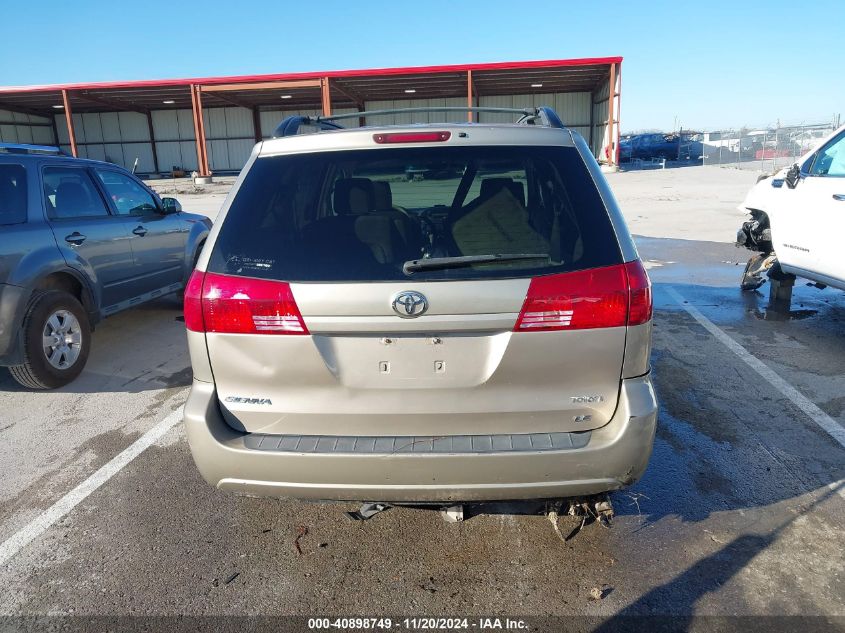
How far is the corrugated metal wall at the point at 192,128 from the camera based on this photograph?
Result: 4034 cm

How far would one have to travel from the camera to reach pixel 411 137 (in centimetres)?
254

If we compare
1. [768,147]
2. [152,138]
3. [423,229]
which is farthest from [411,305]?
[152,138]

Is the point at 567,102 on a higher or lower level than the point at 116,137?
higher

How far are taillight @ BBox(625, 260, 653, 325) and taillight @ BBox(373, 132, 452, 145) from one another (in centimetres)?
90

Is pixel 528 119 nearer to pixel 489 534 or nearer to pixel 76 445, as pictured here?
pixel 489 534

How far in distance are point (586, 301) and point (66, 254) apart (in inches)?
178

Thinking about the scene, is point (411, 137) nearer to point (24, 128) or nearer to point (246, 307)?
point (246, 307)

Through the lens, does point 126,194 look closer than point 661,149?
Yes

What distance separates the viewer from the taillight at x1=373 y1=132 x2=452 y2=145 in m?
2.54

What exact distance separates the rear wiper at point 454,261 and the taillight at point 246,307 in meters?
0.47

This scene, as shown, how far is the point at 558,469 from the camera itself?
2.37m

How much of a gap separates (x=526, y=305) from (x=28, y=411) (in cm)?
417

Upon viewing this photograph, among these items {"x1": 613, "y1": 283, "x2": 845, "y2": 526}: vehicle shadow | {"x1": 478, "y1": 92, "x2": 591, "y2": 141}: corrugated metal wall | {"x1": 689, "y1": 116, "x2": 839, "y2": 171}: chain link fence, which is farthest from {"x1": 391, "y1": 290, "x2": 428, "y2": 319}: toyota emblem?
{"x1": 478, "y1": 92, "x2": 591, "y2": 141}: corrugated metal wall

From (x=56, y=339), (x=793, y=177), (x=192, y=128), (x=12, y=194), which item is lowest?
(x=56, y=339)
